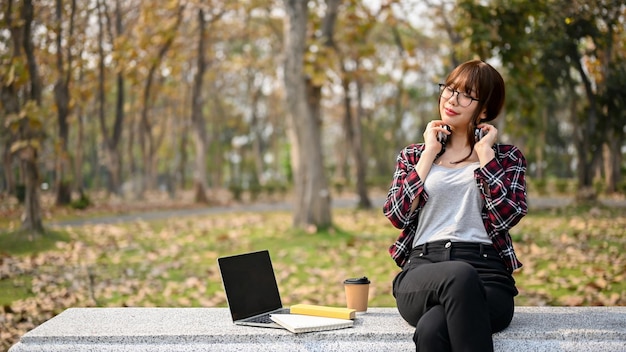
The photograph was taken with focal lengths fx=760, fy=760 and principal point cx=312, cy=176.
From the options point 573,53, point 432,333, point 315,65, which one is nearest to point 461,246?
point 432,333

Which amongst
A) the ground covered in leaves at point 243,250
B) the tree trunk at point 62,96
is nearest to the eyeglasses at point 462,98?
the ground covered in leaves at point 243,250

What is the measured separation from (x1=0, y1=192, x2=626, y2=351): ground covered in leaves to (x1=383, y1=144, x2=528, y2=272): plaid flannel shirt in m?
2.72

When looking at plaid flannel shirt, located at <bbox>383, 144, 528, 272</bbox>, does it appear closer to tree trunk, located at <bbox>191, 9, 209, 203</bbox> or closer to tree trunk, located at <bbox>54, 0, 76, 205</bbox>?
tree trunk, located at <bbox>54, 0, 76, 205</bbox>

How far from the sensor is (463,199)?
10.2 feet

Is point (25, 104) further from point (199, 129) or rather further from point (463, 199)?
point (199, 129)

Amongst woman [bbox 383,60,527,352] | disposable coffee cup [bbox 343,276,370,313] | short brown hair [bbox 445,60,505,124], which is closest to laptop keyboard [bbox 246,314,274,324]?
disposable coffee cup [bbox 343,276,370,313]

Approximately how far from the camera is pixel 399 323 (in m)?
3.12

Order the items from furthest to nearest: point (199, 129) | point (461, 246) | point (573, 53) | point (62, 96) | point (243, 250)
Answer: point (199, 129), point (62, 96), point (243, 250), point (573, 53), point (461, 246)

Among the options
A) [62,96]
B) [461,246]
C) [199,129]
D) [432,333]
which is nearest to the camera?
[432,333]

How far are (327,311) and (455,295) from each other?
678 mm

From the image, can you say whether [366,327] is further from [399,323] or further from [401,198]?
[401,198]

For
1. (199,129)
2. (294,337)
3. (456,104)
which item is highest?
(199,129)

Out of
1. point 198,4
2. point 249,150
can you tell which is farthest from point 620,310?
point 249,150

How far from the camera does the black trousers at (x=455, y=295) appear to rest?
8.61 feet
